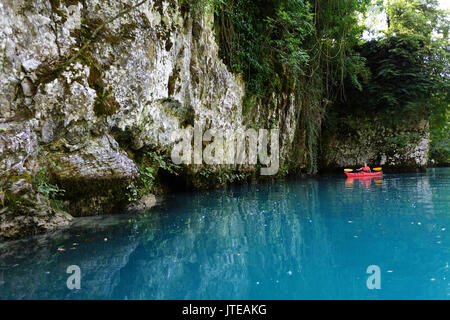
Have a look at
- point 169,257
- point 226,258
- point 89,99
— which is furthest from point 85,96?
point 226,258

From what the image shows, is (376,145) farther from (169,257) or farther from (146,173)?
(169,257)

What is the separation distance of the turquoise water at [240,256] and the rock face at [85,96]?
0.68m

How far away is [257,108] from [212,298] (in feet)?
32.7

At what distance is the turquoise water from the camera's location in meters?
2.46

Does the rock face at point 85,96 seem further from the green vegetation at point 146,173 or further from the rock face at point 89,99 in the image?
the green vegetation at point 146,173

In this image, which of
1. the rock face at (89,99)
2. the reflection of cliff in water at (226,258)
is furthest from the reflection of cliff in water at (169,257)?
the rock face at (89,99)

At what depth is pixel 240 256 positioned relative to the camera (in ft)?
11.1

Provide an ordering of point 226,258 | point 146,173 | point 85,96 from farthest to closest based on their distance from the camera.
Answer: point 146,173 < point 85,96 < point 226,258

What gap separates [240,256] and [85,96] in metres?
4.00

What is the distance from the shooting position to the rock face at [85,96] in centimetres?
430

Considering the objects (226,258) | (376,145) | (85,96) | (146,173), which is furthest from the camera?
(376,145)

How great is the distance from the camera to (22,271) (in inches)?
113

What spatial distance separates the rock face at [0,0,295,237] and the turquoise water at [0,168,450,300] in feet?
2.24

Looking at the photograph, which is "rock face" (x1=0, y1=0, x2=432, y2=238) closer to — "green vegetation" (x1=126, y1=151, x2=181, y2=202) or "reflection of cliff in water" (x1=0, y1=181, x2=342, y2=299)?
"green vegetation" (x1=126, y1=151, x2=181, y2=202)
